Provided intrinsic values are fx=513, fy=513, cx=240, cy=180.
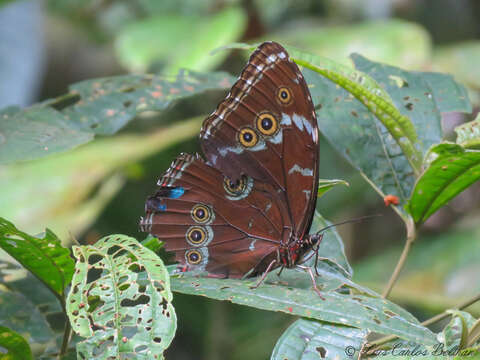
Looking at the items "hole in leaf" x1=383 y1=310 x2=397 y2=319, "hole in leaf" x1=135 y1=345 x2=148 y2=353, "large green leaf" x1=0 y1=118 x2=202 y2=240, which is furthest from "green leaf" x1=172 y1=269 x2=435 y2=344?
"large green leaf" x1=0 y1=118 x2=202 y2=240

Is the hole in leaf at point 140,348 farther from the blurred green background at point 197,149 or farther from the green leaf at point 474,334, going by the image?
the blurred green background at point 197,149

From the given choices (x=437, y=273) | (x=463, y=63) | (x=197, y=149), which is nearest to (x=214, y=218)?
(x=197, y=149)

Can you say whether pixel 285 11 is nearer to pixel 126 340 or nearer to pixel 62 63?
pixel 62 63

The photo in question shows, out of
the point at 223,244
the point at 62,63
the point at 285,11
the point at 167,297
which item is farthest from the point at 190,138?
the point at 62,63

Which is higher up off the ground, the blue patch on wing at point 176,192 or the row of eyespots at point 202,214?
the blue patch on wing at point 176,192

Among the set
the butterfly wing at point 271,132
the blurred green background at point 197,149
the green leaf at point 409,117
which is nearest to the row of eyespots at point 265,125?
the butterfly wing at point 271,132
